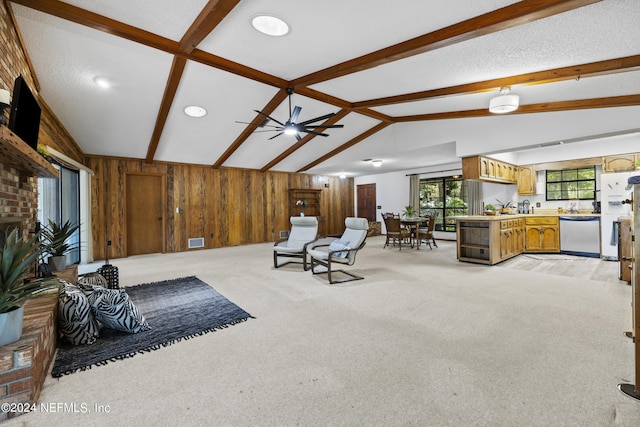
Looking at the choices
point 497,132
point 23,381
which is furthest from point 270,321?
point 497,132

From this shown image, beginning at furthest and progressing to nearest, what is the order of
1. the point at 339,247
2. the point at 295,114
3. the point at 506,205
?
the point at 506,205 → the point at 339,247 → the point at 295,114

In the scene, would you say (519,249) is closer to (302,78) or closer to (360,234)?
(360,234)

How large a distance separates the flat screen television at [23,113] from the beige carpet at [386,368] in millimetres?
1839

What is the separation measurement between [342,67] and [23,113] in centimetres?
308

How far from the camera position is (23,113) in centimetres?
217

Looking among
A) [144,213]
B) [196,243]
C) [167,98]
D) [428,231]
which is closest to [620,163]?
[428,231]

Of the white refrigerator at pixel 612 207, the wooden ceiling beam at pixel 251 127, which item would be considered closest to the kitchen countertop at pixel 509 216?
the white refrigerator at pixel 612 207

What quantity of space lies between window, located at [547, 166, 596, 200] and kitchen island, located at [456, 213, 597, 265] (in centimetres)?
58

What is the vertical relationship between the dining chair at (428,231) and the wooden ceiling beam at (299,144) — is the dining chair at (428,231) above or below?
below

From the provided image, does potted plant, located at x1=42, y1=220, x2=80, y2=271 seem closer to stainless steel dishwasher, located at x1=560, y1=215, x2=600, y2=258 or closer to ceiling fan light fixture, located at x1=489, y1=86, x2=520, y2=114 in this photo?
ceiling fan light fixture, located at x1=489, y1=86, x2=520, y2=114

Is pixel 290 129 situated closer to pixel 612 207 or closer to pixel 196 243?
pixel 196 243

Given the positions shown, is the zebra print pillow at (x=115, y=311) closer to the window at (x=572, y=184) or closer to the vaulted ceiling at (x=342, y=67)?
the vaulted ceiling at (x=342, y=67)

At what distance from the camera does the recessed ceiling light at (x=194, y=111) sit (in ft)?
15.6

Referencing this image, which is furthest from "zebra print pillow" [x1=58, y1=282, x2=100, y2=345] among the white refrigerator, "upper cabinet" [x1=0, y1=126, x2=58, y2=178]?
the white refrigerator
